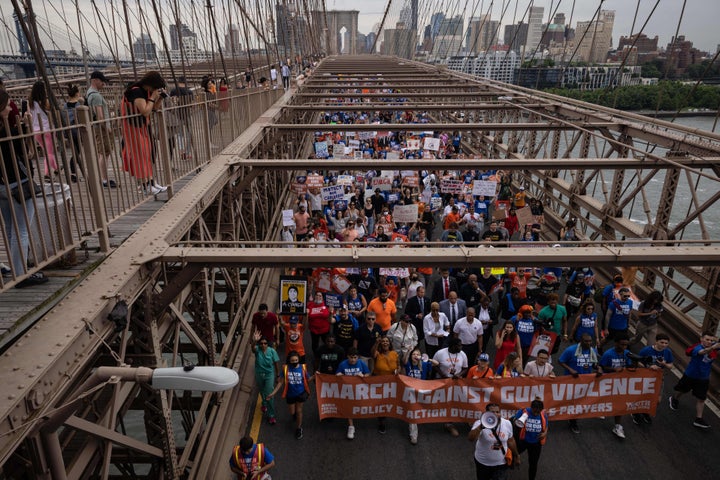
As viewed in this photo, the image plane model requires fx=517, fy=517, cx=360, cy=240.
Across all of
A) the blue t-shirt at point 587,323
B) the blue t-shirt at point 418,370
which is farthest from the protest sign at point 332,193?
the blue t-shirt at point 587,323

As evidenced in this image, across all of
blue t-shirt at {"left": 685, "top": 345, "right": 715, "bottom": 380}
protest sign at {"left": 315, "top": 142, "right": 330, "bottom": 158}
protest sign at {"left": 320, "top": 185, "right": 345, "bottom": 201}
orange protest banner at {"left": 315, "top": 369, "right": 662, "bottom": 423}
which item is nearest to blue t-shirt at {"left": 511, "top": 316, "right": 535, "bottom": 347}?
orange protest banner at {"left": 315, "top": 369, "right": 662, "bottom": 423}

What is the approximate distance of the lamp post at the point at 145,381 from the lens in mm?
2764

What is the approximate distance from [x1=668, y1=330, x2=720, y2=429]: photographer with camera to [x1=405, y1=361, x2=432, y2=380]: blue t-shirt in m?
4.11

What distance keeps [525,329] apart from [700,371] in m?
2.69

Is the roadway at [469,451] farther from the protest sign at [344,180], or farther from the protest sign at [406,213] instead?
the protest sign at [344,180]

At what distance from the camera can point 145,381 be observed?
3059 mm

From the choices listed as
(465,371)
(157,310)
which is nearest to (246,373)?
(465,371)

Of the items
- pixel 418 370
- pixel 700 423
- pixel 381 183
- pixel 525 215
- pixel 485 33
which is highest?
pixel 485 33

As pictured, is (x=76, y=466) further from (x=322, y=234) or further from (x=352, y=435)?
(x=322, y=234)

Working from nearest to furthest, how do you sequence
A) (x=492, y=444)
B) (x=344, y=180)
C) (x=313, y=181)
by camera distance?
1. (x=492, y=444)
2. (x=313, y=181)
3. (x=344, y=180)

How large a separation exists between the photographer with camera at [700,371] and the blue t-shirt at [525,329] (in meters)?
2.40

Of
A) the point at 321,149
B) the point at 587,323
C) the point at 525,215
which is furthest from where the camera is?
the point at 321,149

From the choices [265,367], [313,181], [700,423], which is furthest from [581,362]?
[313,181]

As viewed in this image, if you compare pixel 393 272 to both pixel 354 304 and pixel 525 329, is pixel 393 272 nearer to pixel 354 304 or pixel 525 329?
pixel 354 304
